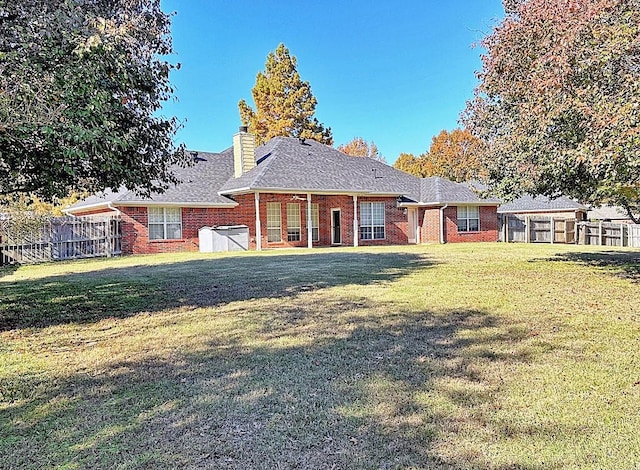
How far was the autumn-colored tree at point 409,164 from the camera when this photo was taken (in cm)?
4778

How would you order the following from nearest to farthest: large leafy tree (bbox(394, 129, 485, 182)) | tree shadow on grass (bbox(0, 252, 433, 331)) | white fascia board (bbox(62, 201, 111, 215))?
1. tree shadow on grass (bbox(0, 252, 433, 331))
2. white fascia board (bbox(62, 201, 111, 215))
3. large leafy tree (bbox(394, 129, 485, 182))

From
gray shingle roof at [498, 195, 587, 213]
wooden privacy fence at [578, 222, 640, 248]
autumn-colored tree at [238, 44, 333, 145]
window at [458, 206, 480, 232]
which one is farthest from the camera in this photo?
autumn-colored tree at [238, 44, 333, 145]

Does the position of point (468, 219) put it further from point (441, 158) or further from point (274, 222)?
point (441, 158)

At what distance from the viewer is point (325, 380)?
4.24 meters

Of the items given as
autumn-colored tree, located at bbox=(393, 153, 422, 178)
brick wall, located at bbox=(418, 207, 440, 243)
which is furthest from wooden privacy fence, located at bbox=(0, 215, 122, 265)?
autumn-colored tree, located at bbox=(393, 153, 422, 178)

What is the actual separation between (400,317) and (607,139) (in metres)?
3.96

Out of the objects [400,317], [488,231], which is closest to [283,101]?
[488,231]

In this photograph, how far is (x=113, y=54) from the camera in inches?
238

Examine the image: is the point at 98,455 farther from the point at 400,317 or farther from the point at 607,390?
the point at 400,317

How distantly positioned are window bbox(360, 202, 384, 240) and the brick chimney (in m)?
6.20

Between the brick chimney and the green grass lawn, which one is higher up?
the brick chimney

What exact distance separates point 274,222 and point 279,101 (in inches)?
722

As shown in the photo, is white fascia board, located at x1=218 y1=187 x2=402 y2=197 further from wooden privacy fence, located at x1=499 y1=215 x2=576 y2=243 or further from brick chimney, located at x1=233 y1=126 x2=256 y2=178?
wooden privacy fence, located at x1=499 y1=215 x2=576 y2=243

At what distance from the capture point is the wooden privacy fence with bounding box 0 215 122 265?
16625 millimetres
